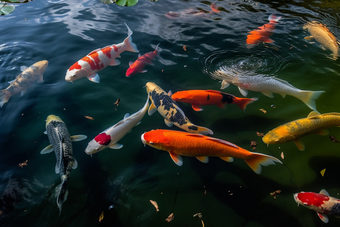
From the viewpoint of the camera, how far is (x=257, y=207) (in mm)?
3020

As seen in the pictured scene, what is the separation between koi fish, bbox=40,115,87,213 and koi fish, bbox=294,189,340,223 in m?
3.41

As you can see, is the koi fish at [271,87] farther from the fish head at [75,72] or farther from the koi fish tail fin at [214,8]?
the koi fish tail fin at [214,8]

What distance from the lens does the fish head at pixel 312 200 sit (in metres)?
2.78

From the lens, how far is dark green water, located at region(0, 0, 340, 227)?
296 centimetres

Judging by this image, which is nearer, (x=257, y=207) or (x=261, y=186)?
(x=257, y=207)

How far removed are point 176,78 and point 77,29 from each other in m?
4.12

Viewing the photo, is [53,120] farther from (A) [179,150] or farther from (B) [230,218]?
(B) [230,218]

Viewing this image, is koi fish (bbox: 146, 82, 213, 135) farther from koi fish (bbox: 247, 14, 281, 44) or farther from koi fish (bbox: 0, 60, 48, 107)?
koi fish (bbox: 247, 14, 281, 44)

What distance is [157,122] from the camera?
4074mm

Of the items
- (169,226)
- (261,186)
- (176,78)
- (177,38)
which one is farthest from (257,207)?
(177,38)

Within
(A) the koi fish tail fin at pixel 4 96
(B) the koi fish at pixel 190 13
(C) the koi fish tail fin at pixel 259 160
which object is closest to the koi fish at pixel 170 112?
(C) the koi fish tail fin at pixel 259 160

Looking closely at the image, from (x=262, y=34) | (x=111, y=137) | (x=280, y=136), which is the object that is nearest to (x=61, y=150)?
(x=111, y=137)

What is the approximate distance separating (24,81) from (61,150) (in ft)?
8.24

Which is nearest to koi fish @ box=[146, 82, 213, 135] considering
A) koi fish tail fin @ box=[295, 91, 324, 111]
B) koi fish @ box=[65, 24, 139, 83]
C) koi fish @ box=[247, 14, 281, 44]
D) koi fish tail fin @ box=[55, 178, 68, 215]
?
koi fish @ box=[65, 24, 139, 83]
